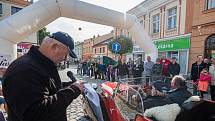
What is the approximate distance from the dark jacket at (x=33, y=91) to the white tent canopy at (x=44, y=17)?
6.63 m

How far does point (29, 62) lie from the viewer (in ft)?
5.60

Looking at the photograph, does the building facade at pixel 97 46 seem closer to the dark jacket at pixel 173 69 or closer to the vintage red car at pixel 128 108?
the dark jacket at pixel 173 69

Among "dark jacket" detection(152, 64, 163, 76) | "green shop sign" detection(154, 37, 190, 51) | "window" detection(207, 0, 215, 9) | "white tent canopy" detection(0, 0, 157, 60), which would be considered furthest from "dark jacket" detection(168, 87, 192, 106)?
"green shop sign" detection(154, 37, 190, 51)

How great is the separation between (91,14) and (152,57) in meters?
3.62

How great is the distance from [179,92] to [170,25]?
1575 cm

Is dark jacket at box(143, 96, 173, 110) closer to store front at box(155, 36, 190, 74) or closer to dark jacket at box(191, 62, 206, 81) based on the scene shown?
dark jacket at box(191, 62, 206, 81)

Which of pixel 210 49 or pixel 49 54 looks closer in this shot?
pixel 49 54

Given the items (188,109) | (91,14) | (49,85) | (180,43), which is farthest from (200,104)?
(180,43)

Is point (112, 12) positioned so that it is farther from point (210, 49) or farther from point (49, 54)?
point (49, 54)

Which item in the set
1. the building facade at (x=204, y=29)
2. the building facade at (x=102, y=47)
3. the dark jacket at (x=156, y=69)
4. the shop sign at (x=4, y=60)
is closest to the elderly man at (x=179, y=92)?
the dark jacket at (x=156, y=69)

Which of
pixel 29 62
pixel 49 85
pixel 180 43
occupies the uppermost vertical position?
pixel 180 43

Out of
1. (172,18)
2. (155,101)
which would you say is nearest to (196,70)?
(155,101)

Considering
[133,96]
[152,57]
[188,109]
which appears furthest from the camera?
[152,57]

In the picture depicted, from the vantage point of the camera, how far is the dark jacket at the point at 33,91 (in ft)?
5.07
